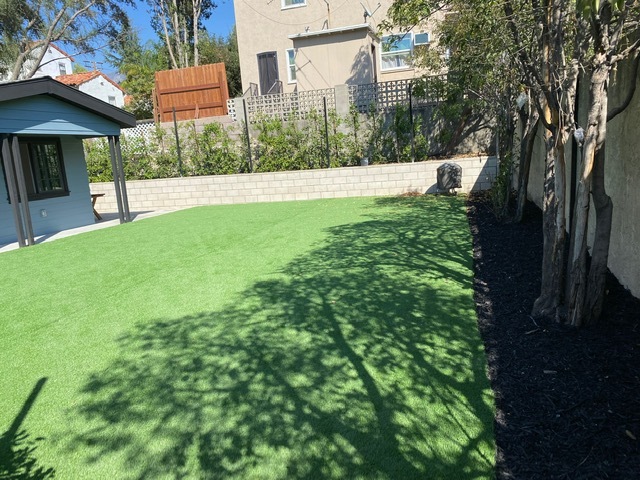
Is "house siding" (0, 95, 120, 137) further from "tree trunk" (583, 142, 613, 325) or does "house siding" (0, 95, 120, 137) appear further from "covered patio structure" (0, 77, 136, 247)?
"tree trunk" (583, 142, 613, 325)

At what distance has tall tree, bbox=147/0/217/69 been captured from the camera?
30.8 meters

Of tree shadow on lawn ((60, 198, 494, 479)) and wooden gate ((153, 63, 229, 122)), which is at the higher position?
wooden gate ((153, 63, 229, 122))

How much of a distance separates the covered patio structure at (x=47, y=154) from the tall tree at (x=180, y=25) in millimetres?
19586

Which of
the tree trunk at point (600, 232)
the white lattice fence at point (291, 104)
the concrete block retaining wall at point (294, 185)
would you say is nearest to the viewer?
the tree trunk at point (600, 232)

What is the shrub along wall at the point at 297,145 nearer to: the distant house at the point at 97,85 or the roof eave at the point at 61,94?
the roof eave at the point at 61,94

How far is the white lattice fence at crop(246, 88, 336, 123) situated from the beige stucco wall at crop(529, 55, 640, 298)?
500 inches

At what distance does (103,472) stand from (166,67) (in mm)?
35508

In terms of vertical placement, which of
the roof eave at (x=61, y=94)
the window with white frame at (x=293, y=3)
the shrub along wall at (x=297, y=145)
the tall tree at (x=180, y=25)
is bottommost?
the shrub along wall at (x=297, y=145)

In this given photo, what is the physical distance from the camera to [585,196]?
353cm

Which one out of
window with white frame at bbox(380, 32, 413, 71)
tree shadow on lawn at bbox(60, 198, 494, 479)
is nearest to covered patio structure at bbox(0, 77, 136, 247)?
tree shadow on lawn at bbox(60, 198, 494, 479)

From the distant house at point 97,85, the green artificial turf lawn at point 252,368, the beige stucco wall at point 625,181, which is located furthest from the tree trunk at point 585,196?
the distant house at point 97,85

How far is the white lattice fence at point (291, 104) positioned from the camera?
16.8 metres

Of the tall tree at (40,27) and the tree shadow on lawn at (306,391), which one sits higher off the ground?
the tall tree at (40,27)

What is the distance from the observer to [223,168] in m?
16.1
